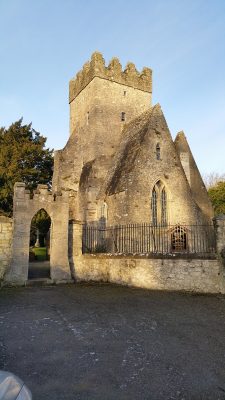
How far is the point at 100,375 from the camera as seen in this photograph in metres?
4.42

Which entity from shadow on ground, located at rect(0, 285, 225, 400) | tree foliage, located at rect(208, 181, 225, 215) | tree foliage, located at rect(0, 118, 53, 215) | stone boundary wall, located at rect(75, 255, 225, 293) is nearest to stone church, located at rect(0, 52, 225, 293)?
stone boundary wall, located at rect(75, 255, 225, 293)

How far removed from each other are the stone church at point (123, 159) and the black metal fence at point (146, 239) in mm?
932

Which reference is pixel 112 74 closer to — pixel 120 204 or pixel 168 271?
pixel 120 204

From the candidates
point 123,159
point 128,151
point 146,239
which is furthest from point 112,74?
point 146,239

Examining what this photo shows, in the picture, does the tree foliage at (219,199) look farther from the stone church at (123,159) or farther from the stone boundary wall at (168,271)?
the stone boundary wall at (168,271)

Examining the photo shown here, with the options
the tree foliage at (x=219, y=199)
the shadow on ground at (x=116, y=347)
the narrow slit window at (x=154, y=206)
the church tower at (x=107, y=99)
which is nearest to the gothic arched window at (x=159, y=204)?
the narrow slit window at (x=154, y=206)

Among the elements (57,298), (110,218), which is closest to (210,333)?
(57,298)

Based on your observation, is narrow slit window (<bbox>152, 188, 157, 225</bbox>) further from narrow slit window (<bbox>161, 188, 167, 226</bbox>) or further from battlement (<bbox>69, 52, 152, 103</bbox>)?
battlement (<bbox>69, 52, 152, 103</bbox>)

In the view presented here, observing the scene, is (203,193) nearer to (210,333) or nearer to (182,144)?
(182,144)

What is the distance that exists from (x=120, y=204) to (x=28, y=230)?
623cm

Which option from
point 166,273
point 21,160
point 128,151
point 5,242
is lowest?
point 166,273

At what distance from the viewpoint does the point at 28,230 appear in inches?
558

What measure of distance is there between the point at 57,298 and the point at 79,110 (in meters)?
20.7

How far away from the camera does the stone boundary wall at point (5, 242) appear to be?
1385 cm
